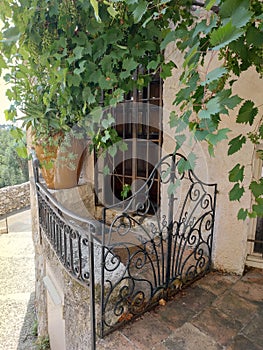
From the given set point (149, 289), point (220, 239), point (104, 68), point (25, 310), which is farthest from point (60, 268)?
point (25, 310)

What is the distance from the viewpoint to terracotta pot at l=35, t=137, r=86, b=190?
2.10m

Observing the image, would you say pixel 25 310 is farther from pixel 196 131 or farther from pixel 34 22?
pixel 196 131

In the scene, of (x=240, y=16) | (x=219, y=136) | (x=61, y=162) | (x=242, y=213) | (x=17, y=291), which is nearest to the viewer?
(x=240, y=16)

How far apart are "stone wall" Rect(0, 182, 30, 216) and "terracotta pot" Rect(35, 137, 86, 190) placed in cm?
876

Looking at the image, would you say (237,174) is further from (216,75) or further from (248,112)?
(216,75)

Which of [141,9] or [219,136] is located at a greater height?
[141,9]

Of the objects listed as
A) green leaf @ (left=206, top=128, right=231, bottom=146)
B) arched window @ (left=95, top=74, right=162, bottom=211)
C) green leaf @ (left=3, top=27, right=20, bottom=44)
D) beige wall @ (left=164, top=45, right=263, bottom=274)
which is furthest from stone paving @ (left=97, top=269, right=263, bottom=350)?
green leaf @ (left=3, top=27, right=20, bottom=44)

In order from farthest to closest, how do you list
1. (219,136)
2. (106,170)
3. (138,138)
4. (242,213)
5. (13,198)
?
(13,198)
(106,170)
(138,138)
(242,213)
(219,136)

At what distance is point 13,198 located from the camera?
10.1 metres

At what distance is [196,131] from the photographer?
0.79 metres

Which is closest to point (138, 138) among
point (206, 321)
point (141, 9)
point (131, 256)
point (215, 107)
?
point (131, 256)

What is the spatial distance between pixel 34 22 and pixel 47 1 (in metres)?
0.18

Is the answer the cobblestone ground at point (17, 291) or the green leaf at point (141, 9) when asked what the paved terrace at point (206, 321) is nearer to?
the green leaf at point (141, 9)

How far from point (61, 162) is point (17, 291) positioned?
15.2 feet
